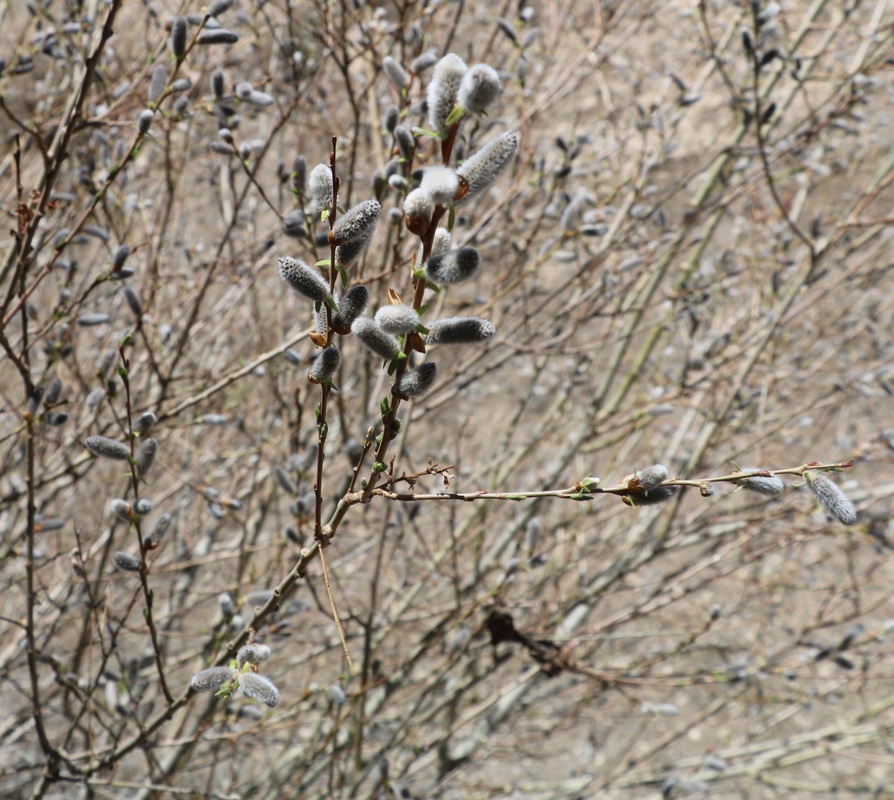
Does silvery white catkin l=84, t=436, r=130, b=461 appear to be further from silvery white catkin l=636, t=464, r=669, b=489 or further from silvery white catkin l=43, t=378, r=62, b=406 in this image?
silvery white catkin l=636, t=464, r=669, b=489

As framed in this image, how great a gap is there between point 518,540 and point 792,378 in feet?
6.75

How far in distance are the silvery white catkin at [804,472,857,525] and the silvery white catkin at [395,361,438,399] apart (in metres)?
0.68

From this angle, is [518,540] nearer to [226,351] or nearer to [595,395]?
[595,395]

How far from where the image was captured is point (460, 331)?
113 centimetres

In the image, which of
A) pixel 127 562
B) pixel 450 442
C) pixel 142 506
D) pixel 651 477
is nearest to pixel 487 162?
pixel 651 477

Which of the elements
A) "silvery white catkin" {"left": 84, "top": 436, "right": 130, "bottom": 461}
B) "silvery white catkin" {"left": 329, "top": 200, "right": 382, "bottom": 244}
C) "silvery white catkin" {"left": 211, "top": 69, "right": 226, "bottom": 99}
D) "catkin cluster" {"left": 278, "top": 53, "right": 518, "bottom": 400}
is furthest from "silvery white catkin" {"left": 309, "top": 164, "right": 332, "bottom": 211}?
"silvery white catkin" {"left": 211, "top": 69, "right": 226, "bottom": 99}

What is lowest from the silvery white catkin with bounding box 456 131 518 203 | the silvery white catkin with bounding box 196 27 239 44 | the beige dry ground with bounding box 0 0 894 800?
the beige dry ground with bounding box 0 0 894 800

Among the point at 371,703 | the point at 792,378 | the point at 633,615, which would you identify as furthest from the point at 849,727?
the point at 371,703

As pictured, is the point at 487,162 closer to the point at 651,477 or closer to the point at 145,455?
the point at 651,477

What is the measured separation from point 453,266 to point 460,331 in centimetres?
12

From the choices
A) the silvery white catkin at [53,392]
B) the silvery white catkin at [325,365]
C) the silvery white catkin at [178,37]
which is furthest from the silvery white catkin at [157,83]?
the silvery white catkin at [325,365]

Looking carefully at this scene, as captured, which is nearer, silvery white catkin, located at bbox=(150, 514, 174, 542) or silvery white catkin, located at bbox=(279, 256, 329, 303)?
silvery white catkin, located at bbox=(279, 256, 329, 303)

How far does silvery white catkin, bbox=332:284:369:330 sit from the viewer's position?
1170 millimetres

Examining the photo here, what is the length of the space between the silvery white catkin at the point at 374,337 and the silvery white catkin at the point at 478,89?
32 cm
